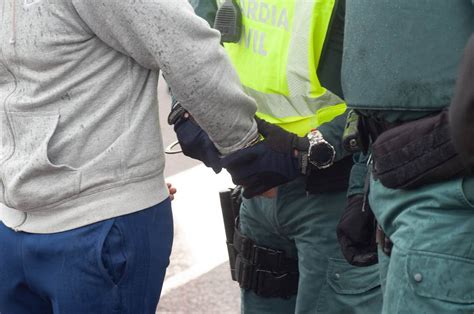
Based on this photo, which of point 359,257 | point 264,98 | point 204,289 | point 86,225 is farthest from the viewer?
point 204,289

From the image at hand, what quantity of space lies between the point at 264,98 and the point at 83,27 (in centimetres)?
69

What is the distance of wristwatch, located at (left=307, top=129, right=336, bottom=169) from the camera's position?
272 centimetres

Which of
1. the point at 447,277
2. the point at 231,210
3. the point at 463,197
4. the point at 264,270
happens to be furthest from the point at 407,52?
the point at 231,210

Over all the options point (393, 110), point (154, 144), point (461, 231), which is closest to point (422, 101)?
point (393, 110)

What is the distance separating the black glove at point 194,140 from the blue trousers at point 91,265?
0.87 feet

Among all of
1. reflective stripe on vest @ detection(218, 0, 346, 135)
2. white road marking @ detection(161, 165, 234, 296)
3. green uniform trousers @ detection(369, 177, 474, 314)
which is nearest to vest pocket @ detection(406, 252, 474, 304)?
green uniform trousers @ detection(369, 177, 474, 314)

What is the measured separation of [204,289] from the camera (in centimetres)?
471

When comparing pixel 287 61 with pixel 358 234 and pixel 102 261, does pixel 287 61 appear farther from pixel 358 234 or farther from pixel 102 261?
pixel 102 261

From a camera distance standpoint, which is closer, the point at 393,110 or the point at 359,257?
the point at 393,110

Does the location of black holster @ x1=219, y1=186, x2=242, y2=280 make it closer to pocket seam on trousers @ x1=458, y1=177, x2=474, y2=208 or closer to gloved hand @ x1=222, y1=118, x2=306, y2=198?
gloved hand @ x1=222, y1=118, x2=306, y2=198

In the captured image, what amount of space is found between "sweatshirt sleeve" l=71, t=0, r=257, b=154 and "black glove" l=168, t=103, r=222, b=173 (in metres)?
0.18

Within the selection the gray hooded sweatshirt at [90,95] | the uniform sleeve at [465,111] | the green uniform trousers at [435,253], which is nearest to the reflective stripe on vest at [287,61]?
the gray hooded sweatshirt at [90,95]

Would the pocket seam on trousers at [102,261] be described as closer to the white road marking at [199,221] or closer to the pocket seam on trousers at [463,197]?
the pocket seam on trousers at [463,197]

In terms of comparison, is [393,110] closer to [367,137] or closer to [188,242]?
[367,137]
